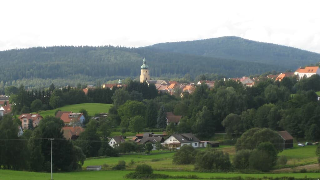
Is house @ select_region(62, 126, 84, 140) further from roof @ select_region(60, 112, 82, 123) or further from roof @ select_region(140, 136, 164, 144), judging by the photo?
roof @ select_region(140, 136, 164, 144)

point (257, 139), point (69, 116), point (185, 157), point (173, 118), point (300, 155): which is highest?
point (257, 139)

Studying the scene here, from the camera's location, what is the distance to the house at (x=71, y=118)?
264ft

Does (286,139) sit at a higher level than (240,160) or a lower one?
lower

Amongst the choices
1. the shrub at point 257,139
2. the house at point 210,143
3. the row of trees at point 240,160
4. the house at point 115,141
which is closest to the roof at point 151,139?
the house at point 115,141

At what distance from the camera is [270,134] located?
58500 millimetres

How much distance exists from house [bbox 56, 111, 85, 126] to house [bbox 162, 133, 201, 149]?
1587 centimetres

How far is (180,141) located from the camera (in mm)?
68625

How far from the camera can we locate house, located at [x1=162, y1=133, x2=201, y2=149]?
6844 centimetres

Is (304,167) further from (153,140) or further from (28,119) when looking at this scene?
(28,119)

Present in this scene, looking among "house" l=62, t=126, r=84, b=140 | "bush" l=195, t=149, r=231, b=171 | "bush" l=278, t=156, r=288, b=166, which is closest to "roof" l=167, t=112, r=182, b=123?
"house" l=62, t=126, r=84, b=140

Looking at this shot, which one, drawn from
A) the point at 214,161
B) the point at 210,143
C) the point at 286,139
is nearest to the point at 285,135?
the point at 286,139

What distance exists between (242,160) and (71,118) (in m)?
40.0

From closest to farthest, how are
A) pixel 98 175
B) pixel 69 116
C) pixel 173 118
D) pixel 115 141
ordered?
pixel 98 175
pixel 115 141
pixel 173 118
pixel 69 116

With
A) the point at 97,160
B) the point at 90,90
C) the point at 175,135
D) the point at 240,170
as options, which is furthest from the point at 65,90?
the point at 240,170
